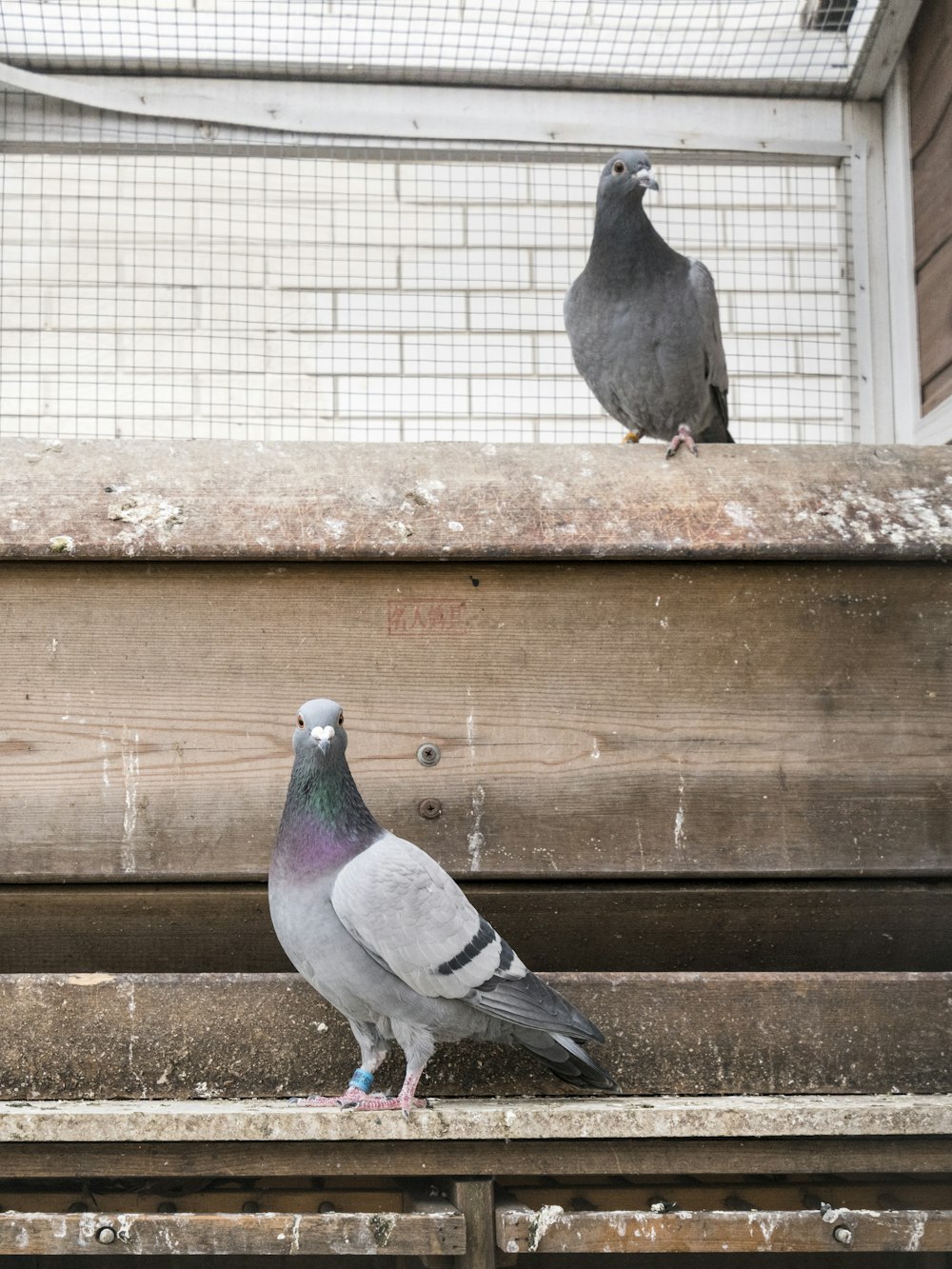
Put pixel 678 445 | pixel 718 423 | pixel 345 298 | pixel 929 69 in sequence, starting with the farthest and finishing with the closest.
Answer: pixel 345 298 → pixel 718 423 → pixel 929 69 → pixel 678 445

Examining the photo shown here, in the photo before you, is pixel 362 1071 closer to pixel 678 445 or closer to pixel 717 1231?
pixel 717 1231

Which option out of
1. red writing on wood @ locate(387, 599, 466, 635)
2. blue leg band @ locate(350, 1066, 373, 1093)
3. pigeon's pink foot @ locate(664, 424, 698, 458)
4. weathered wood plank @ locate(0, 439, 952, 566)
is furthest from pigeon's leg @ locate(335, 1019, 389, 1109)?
pigeon's pink foot @ locate(664, 424, 698, 458)

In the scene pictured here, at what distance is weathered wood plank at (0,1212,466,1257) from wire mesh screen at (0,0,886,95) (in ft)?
6.88

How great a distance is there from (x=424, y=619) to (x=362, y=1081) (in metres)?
0.69

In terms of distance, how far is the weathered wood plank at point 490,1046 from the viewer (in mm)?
1770

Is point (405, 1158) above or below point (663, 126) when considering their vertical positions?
below

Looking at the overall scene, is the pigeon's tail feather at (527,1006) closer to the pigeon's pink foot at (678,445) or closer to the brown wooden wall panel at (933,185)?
the pigeon's pink foot at (678,445)

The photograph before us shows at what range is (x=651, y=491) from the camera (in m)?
2.03

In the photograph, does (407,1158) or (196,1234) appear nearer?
(196,1234)

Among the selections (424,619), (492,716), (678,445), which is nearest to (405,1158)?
(492,716)

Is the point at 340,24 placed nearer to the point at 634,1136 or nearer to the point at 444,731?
the point at 444,731

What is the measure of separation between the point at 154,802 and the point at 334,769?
13.9 inches

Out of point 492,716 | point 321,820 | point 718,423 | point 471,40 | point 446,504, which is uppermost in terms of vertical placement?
point 471,40

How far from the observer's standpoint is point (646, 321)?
2709 millimetres
